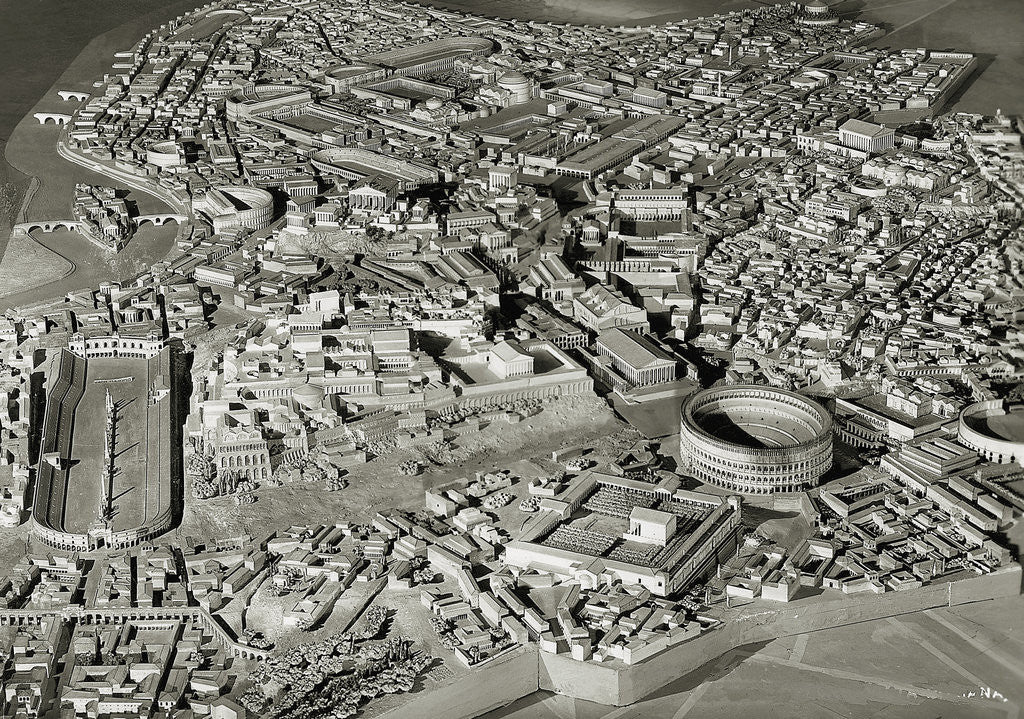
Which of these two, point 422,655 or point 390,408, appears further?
point 390,408

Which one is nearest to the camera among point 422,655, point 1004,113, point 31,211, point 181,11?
point 422,655

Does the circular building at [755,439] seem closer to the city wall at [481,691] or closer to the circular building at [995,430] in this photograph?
the circular building at [995,430]

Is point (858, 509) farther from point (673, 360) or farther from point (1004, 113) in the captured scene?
point (1004, 113)

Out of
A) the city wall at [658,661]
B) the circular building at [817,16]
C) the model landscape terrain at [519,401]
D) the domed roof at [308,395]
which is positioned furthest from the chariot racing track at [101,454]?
the circular building at [817,16]

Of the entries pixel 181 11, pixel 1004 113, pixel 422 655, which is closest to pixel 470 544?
pixel 422 655

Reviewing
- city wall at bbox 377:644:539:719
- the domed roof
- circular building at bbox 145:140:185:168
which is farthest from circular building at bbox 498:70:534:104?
city wall at bbox 377:644:539:719

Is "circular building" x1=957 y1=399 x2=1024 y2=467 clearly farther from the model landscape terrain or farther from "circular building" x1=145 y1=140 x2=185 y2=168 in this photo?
"circular building" x1=145 y1=140 x2=185 y2=168

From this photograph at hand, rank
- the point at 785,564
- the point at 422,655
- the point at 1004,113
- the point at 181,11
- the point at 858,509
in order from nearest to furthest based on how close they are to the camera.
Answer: the point at 422,655 < the point at 785,564 < the point at 858,509 < the point at 1004,113 < the point at 181,11
